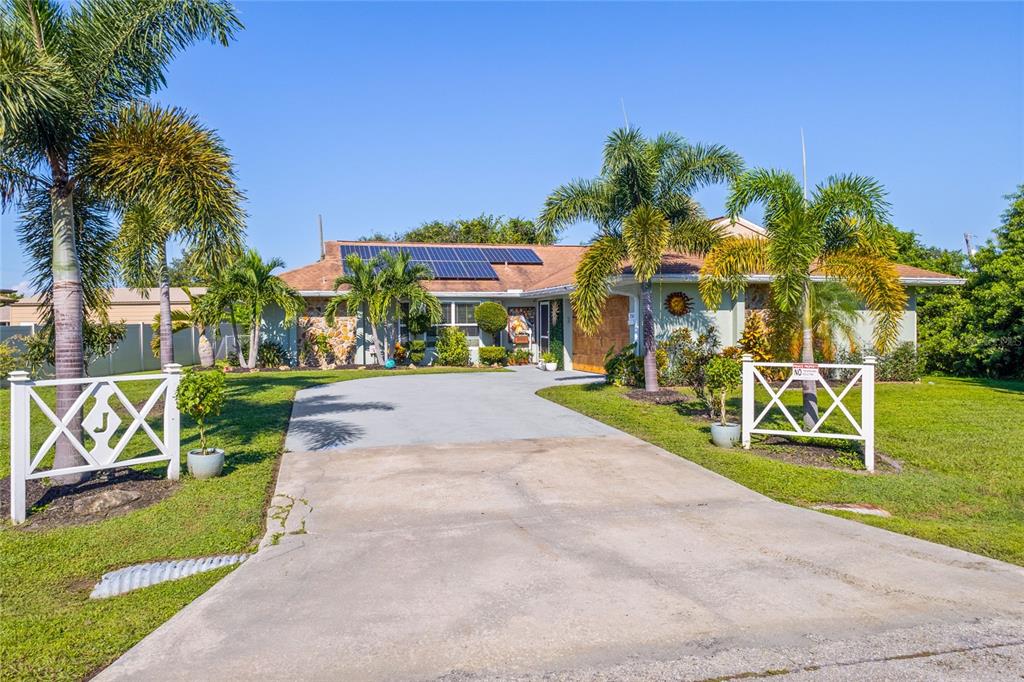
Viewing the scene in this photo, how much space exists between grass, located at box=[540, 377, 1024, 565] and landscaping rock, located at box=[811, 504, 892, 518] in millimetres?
123

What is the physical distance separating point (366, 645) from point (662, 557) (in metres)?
2.48

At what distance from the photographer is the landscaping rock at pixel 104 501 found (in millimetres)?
6508

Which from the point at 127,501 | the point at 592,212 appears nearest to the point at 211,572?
the point at 127,501

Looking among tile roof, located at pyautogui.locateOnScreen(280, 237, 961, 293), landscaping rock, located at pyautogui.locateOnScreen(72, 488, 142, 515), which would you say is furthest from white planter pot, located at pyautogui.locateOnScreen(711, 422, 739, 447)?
tile roof, located at pyautogui.locateOnScreen(280, 237, 961, 293)

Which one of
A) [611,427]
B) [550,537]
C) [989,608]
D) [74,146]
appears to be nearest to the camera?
[989,608]

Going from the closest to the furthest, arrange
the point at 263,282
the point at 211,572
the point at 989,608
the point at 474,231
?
the point at 989,608
the point at 211,572
the point at 263,282
the point at 474,231

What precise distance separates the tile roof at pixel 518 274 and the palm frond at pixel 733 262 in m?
5.87

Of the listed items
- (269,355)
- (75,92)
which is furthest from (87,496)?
(269,355)

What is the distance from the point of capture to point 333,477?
7.95 meters

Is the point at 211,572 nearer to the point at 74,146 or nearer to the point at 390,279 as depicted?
the point at 74,146

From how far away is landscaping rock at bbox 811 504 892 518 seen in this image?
6750mm

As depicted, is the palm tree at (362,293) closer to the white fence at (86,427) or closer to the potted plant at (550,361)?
the potted plant at (550,361)

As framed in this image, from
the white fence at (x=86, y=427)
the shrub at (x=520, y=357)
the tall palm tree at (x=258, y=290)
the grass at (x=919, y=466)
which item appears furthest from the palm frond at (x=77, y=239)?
the shrub at (x=520, y=357)

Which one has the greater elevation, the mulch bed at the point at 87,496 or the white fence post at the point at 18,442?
the white fence post at the point at 18,442
